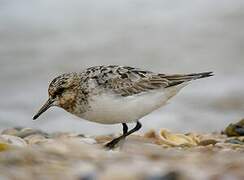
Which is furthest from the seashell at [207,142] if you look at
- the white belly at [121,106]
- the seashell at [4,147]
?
the seashell at [4,147]

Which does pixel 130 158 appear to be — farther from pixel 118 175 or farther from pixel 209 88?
pixel 209 88

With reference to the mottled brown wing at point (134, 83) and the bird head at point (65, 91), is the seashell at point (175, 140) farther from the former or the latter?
the bird head at point (65, 91)

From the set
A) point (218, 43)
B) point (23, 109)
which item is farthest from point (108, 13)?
point (23, 109)

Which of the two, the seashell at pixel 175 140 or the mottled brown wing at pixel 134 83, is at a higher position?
the mottled brown wing at pixel 134 83

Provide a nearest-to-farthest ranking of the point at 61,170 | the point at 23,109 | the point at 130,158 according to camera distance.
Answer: the point at 61,170 → the point at 130,158 → the point at 23,109

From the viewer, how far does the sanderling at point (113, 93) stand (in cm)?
682

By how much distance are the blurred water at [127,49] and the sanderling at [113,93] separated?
16.0ft

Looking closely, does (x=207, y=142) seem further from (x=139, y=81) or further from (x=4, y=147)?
(x=4, y=147)

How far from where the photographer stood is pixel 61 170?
4461mm

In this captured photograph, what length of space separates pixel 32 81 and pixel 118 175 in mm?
11298

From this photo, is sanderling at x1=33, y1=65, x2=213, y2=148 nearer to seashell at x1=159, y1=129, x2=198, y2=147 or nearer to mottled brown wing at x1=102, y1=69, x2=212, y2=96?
mottled brown wing at x1=102, y1=69, x2=212, y2=96

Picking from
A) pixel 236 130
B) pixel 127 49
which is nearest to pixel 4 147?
pixel 236 130

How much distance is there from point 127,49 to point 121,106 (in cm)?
1009

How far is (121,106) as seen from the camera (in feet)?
22.5
